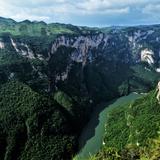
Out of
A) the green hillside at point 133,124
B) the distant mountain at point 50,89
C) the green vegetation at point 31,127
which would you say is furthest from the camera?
the distant mountain at point 50,89

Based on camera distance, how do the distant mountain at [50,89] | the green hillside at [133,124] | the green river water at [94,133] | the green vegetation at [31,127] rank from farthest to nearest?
1. the distant mountain at [50,89]
2. the green river water at [94,133]
3. the green vegetation at [31,127]
4. the green hillside at [133,124]

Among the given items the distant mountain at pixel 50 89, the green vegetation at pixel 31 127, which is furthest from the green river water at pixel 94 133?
the green vegetation at pixel 31 127

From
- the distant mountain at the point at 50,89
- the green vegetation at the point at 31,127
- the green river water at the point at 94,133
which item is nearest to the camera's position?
the green vegetation at the point at 31,127

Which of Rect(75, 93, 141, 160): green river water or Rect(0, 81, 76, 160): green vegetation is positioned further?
Rect(75, 93, 141, 160): green river water

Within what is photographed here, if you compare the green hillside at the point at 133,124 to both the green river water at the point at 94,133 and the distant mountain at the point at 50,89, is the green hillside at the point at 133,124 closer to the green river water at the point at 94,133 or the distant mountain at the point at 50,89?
the green river water at the point at 94,133

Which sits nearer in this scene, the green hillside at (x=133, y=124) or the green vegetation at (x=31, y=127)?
the green hillside at (x=133, y=124)

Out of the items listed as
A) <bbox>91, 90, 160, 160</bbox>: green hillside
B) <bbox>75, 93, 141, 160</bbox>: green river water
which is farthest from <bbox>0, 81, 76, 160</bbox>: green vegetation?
<bbox>91, 90, 160, 160</bbox>: green hillside

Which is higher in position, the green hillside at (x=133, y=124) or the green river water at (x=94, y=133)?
the green hillside at (x=133, y=124)

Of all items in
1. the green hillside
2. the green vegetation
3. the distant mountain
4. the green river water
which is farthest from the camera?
the distant mountain

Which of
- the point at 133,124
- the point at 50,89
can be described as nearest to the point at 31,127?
the point at 133,124

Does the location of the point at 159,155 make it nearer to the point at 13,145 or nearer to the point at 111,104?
the point at 13,145

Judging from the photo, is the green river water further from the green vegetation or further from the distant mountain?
the green vegetation
